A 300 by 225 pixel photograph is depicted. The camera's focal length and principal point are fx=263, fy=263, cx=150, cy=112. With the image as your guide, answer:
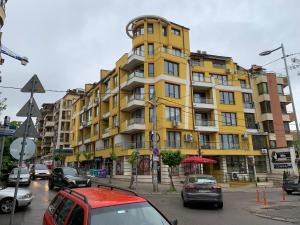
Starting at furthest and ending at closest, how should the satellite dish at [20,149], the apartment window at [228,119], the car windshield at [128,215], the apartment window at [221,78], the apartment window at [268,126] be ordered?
the apartment window at [268,126], the apartment window at [221,78], the apartment window at [228,119], the satellite dish at [20,149], the car windshield at [128,215]

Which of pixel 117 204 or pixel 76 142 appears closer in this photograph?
pixel 117 204

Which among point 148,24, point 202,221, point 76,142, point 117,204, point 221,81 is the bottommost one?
point 202,221

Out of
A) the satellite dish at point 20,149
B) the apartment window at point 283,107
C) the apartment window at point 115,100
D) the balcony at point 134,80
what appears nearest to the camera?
the satellite dish at point 20,149

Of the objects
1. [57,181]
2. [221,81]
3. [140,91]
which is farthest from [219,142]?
[57,181]

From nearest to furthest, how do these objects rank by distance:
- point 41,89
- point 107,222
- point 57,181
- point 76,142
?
1. point 107,222
2. point 41,89
3. point 57,181
4. point 76,142

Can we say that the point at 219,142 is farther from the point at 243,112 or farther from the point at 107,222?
the point at 107,222

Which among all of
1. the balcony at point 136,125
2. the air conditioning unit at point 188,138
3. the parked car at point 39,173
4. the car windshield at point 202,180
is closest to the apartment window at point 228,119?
the air conditioning unit at point 188,138

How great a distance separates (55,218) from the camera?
487cm

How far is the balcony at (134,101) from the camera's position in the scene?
33156 mm

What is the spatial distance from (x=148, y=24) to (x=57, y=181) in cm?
2504

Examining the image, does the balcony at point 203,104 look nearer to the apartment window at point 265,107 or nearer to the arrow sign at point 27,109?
the apartment window at point 265,107

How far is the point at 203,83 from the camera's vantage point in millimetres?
37000

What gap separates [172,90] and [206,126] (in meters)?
6.75

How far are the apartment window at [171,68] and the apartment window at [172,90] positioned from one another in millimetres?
1593
